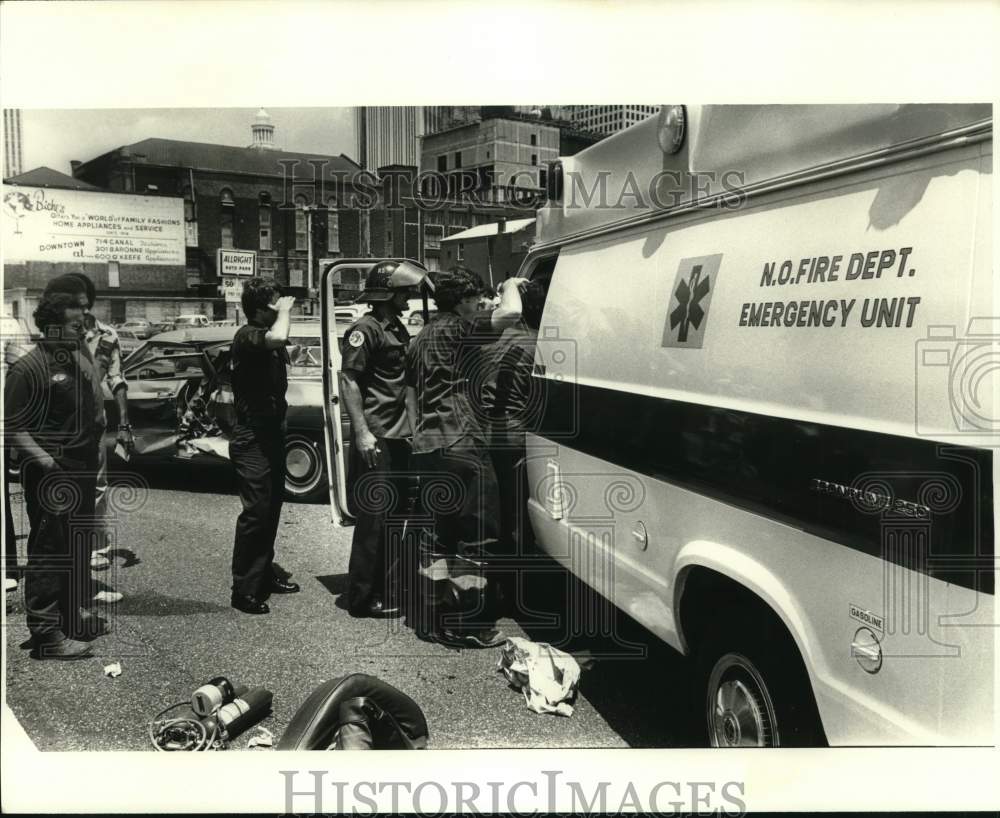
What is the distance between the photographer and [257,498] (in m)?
3.35

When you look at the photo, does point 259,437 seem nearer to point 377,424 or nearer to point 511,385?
point 377,424

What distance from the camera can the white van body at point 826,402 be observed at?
7.20ft

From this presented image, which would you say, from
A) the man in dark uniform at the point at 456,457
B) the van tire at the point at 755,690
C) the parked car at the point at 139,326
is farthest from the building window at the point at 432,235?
the van tire at the point at 755,690

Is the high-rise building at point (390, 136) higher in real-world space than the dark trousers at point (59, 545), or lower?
higher

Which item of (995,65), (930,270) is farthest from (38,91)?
(995,65)

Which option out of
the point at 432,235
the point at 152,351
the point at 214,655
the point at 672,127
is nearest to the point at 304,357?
the point at 152,351

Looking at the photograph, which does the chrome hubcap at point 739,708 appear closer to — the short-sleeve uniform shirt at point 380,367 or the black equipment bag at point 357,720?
the black equipment bag at point 357,720

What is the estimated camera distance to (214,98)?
10.1 feet

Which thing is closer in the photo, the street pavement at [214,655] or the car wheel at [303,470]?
the street pavement at [214,655]

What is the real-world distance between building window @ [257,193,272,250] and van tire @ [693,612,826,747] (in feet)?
6.64

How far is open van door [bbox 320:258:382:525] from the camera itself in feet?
10.5

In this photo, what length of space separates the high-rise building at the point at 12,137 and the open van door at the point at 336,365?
110cm

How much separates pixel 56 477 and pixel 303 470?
858mm

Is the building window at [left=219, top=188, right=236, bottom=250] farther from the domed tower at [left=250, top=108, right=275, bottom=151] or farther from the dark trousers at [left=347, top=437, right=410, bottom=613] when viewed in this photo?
the dark trousers at [left=347, top=437, right=410, bottom=613]
